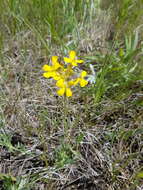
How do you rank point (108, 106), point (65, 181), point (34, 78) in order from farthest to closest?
point (34, 78)
point (108, 106)
point (65, 181)

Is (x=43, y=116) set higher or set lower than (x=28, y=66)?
lower

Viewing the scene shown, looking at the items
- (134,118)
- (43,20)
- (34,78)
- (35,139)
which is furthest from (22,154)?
(43,20)

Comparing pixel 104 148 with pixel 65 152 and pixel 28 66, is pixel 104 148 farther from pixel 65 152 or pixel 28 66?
pixel 28 66

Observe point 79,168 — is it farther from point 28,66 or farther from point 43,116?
point 28,66

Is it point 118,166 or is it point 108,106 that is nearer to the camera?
point 118,166

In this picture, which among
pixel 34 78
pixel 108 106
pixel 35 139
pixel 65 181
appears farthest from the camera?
pixel 34 78

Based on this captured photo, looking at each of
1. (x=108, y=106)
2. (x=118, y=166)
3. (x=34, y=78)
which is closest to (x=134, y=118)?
(x=108, y=106)

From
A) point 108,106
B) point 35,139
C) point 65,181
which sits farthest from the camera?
point 108,106

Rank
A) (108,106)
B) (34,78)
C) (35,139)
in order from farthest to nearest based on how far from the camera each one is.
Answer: (34,78), (108,106), (35,139)

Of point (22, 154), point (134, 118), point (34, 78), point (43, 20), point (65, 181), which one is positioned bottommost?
point (65, 181)
